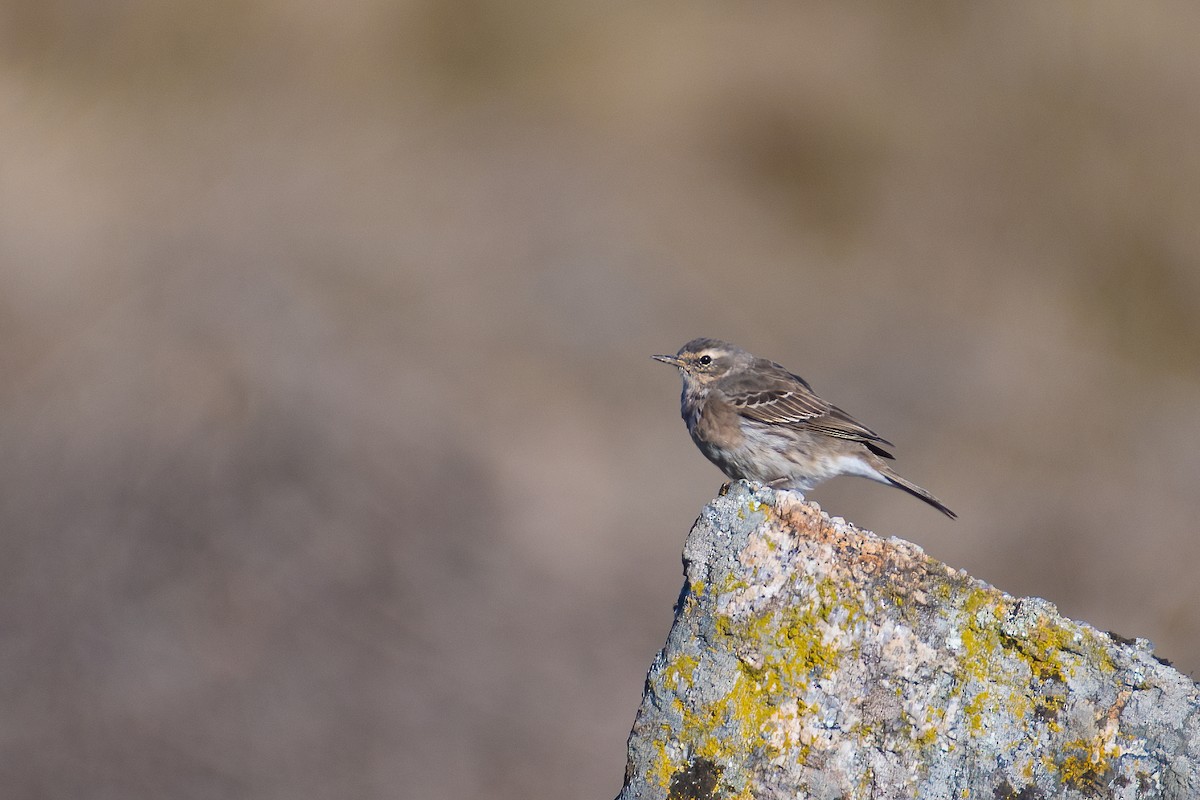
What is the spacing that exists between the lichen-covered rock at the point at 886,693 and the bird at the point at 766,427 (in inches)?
189

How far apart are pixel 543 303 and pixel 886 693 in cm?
1490

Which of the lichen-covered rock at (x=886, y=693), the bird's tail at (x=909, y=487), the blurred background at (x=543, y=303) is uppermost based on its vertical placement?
the blurred background at (x=543, y=303)

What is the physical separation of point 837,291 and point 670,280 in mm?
2632

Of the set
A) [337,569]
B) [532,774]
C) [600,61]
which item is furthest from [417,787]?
Result: [600,61]

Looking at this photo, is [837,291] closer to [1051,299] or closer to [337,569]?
[1051,299]

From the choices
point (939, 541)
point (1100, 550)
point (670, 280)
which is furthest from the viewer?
point (670, 280)

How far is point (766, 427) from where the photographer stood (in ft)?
32.6

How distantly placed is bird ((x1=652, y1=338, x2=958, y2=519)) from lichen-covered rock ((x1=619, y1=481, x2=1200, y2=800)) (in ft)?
15.8

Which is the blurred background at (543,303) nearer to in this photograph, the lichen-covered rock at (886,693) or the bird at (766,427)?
the bird at (766,427)

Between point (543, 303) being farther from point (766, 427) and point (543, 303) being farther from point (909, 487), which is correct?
point (909, 487)

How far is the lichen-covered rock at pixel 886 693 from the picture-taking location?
4.45 meters

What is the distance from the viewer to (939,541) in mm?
16969

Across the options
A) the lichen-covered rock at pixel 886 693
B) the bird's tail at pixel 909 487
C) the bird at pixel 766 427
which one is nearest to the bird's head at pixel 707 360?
the bird at pixel 766 427

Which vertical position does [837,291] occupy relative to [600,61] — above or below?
below
